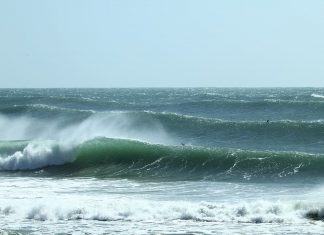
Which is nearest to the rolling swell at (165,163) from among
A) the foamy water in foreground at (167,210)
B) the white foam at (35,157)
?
the white foam at (35,157)

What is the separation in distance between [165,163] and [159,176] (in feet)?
5.89

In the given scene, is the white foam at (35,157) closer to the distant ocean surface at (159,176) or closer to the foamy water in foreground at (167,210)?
the distant ocean surface at (159,176)

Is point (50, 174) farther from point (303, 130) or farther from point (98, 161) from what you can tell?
point (303, 130)

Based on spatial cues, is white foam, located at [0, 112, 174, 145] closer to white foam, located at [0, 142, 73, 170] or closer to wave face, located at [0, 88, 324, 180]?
wave face, located at [0, 88, 324, 180]

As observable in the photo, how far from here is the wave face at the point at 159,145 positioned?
63.0 feet

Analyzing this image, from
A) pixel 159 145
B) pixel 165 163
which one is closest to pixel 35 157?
pixel 159 145

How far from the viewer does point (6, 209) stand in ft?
43.8

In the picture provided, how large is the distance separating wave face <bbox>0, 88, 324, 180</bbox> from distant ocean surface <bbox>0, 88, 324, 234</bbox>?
0.16 feet

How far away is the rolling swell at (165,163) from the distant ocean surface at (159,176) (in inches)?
1.3

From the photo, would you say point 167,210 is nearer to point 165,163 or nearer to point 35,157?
point 165,163

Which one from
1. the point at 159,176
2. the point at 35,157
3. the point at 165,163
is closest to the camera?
the point at 159,176

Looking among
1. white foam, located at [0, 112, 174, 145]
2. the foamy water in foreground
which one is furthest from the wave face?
the foamy water in foreground

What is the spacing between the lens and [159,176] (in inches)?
742

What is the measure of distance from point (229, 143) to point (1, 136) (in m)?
11.3
